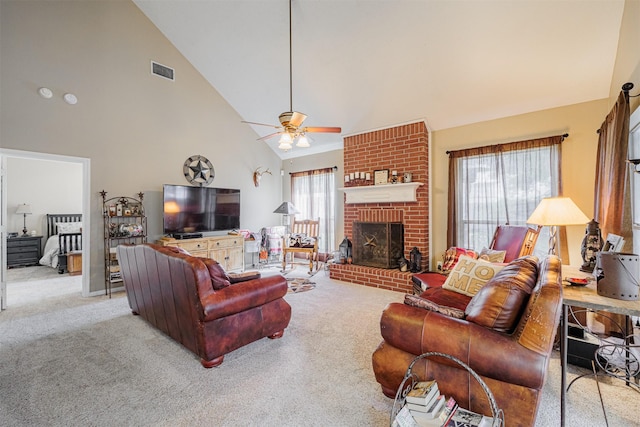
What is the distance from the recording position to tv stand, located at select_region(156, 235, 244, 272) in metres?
4.59

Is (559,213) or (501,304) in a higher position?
(559,213)

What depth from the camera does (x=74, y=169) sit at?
6.98 m

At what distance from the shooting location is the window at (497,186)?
11.7ft

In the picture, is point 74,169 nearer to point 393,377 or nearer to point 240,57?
point 240,57

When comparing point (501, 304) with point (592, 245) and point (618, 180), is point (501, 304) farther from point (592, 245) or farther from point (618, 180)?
point (618, 180)

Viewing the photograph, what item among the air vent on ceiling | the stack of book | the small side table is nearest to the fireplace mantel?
the stack of book

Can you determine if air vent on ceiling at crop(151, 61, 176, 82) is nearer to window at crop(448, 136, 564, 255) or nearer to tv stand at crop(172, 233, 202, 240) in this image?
tv stand at crop(172, 233, 202, 240)

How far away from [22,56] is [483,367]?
5766mm

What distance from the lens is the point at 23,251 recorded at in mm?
5848

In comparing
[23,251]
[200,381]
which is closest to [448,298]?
[200,381]

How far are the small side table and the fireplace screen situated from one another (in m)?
5.33

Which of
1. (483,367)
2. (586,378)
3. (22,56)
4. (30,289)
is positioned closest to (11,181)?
(30,289)

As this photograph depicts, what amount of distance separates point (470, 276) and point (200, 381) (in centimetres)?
243

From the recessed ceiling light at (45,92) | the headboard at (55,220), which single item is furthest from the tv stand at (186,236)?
the headboard at (55,220)
